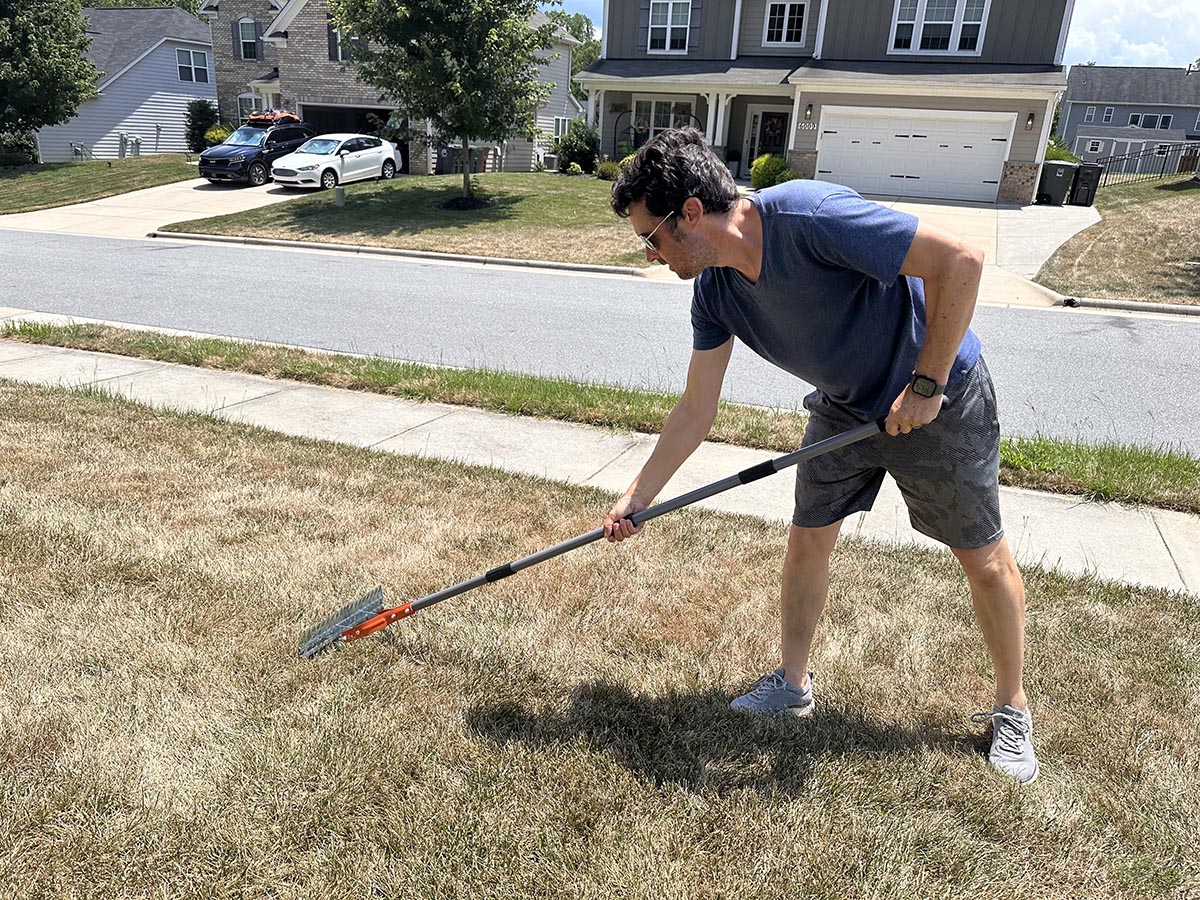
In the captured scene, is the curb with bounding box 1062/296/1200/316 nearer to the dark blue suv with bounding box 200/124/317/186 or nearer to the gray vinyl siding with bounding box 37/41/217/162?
the dark blue suv with bounding box 200/124/317/186

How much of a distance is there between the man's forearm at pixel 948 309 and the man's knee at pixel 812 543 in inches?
28.9

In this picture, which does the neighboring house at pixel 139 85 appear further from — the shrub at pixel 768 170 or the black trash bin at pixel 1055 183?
the black trash bin at pixel 1055 183

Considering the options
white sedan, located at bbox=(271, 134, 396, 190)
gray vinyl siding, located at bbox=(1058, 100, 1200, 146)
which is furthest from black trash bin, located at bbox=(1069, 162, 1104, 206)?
gray vinyl siding, located at bbox=(1058, 100, 1200, 146)

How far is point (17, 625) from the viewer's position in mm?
3273

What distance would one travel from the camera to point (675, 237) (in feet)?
7.51

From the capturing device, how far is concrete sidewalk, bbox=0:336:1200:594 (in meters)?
4.31

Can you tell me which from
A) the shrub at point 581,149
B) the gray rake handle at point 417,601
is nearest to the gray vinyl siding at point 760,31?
the shrub at point 581,149

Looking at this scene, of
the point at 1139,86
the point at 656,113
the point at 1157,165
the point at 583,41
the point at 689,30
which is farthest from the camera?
the point at 583,41

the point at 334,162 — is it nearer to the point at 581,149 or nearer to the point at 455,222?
the point at 455,222

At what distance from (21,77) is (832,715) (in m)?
32.3

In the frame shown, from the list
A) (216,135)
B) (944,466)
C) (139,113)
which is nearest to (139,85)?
(139,113)

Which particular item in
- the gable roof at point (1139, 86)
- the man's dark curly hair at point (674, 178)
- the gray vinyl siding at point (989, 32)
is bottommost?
the man's dark curly hair at point (674, 178)

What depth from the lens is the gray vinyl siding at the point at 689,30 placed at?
26.7 metres

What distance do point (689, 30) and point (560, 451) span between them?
25444 mm
